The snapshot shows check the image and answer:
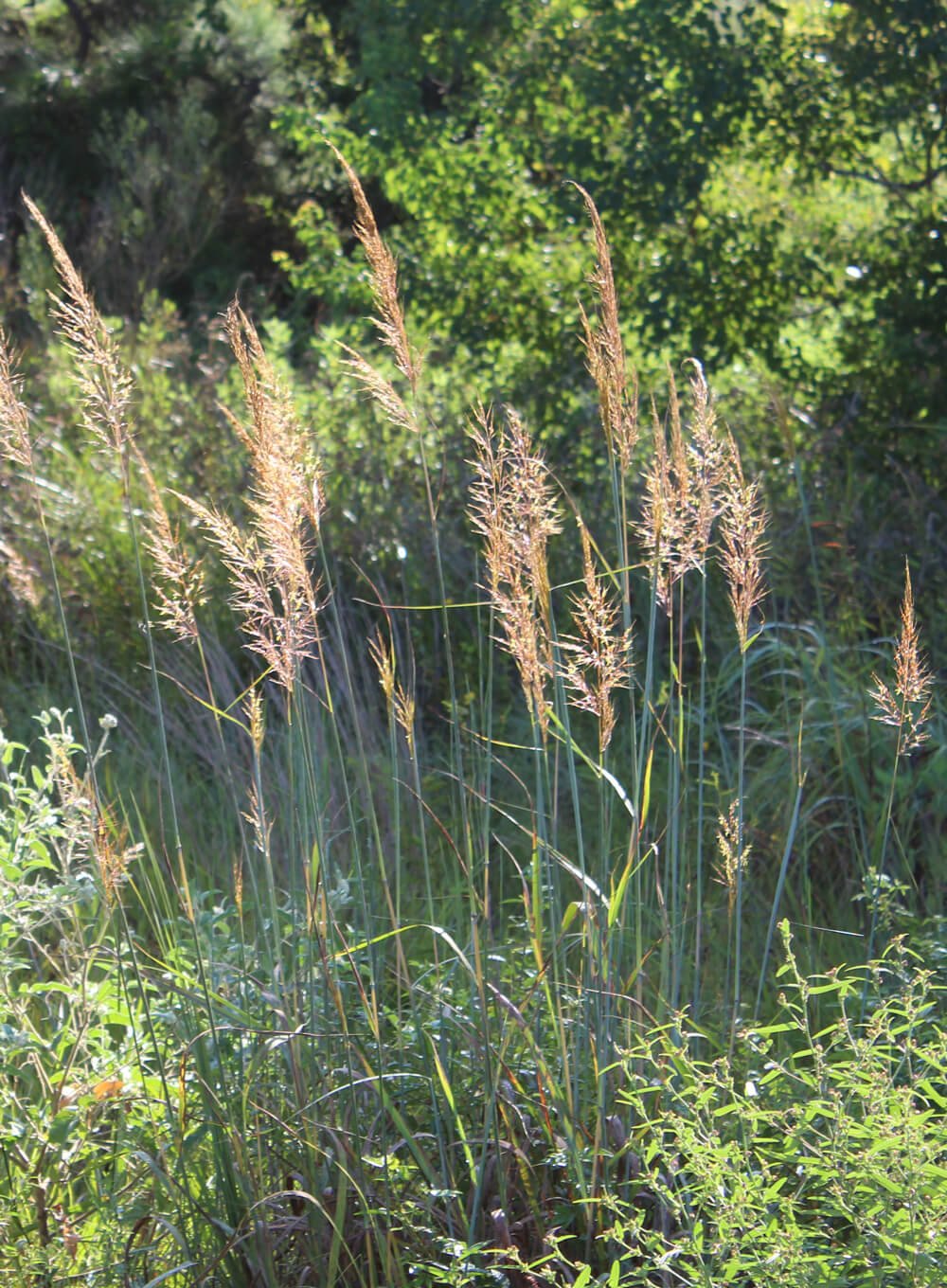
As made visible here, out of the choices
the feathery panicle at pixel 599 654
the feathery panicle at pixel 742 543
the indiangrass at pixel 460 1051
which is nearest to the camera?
the indiangrass at pixel 460 1051

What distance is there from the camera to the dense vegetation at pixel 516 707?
211 centimetres

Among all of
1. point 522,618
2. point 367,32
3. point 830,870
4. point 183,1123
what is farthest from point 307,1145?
point 367,32

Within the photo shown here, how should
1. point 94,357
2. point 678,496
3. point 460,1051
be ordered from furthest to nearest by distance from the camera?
point 460,1051 < point 678,496 < point 94,357

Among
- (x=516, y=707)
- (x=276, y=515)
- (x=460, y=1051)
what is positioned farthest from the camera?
(x=516, y=707)

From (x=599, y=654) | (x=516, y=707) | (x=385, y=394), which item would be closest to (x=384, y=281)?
(x=385, y=394)

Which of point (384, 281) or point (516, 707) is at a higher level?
point (384, 281)

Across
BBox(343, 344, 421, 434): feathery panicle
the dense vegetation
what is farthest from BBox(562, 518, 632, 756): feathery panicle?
BBox(343, 344, 421, 434): feathery panicle

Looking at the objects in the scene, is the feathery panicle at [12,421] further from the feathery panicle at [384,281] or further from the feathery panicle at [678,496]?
the feathery panicle at [678,496]

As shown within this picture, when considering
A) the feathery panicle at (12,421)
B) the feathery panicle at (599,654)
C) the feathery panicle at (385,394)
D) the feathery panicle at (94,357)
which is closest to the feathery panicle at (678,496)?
the feathery panicle at (599,654)

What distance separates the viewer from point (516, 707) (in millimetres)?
5227

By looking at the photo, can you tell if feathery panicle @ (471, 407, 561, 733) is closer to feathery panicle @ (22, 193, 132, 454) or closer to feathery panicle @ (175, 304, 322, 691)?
feathery panicle @ (175, 304, 322, 691)

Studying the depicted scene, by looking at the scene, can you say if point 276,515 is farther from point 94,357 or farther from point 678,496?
point 678,496

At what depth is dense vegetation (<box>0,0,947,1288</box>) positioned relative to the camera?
2105mm

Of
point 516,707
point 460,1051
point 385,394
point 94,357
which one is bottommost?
point 516,707
